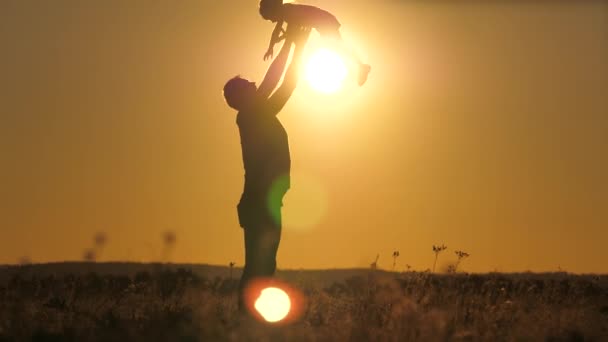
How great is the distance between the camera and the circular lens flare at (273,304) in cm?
Result: 1026

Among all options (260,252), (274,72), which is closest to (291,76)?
(274,72)

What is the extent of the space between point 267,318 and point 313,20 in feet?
9.71

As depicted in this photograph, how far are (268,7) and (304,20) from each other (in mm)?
424

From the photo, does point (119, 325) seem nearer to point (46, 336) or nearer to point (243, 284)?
point (46, 336)

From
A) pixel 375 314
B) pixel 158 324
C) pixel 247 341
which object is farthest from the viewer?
pixel 375 314

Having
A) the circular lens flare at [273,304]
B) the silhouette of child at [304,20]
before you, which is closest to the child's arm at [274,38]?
the silhouette of child at [304,20]

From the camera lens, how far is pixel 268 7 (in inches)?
450

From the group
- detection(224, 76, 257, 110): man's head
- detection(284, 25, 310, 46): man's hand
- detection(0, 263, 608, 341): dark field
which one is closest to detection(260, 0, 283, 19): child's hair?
detection(284, 25, 310, 46): man's hand

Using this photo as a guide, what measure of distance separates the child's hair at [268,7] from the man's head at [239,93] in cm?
69

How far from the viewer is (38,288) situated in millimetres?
13242

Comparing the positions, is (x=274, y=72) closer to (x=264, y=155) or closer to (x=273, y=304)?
(x=264, y=155)

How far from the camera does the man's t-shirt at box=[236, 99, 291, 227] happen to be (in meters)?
11.1

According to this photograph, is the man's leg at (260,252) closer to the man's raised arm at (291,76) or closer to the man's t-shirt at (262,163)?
the man's t-shirt at (262,163)

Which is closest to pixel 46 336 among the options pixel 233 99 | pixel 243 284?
pixel 243 284
